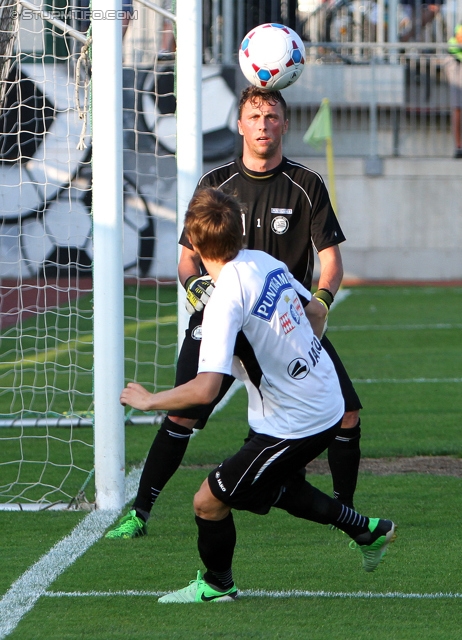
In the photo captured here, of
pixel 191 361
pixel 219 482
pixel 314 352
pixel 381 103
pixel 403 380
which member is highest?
pixel 381 103

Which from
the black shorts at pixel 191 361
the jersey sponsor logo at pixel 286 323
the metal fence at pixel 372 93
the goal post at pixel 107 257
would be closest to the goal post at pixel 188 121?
the goal post at pixel 107 257

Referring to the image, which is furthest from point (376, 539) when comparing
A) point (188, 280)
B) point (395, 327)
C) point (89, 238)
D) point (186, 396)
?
point (395, 327)

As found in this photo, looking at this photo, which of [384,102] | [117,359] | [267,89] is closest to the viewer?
[267,89]

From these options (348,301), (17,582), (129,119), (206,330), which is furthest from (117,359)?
(129,119)

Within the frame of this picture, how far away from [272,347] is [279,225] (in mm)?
1222

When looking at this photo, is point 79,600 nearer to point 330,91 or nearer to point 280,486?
point 280,486

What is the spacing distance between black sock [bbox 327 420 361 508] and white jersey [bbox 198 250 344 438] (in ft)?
3.89

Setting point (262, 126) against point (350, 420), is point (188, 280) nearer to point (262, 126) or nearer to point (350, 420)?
point (262, 126)

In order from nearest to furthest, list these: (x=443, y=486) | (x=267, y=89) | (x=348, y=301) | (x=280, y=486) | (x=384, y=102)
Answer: (x=280, y=486) → (x=267, y=89) → (x=443, y=486) → (x=348, y=301) → (x=384, y=102)

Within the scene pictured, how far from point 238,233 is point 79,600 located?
160 centimetres

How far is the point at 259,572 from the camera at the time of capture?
425cm

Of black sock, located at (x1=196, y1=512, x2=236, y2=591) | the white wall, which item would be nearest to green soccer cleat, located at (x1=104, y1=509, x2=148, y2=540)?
black sock, located at (x1=196, y1=512, x2=236, y2=591)

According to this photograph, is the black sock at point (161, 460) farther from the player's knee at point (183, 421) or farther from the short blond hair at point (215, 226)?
the short blond hair at point (215, 226)

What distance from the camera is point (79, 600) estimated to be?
393cm
